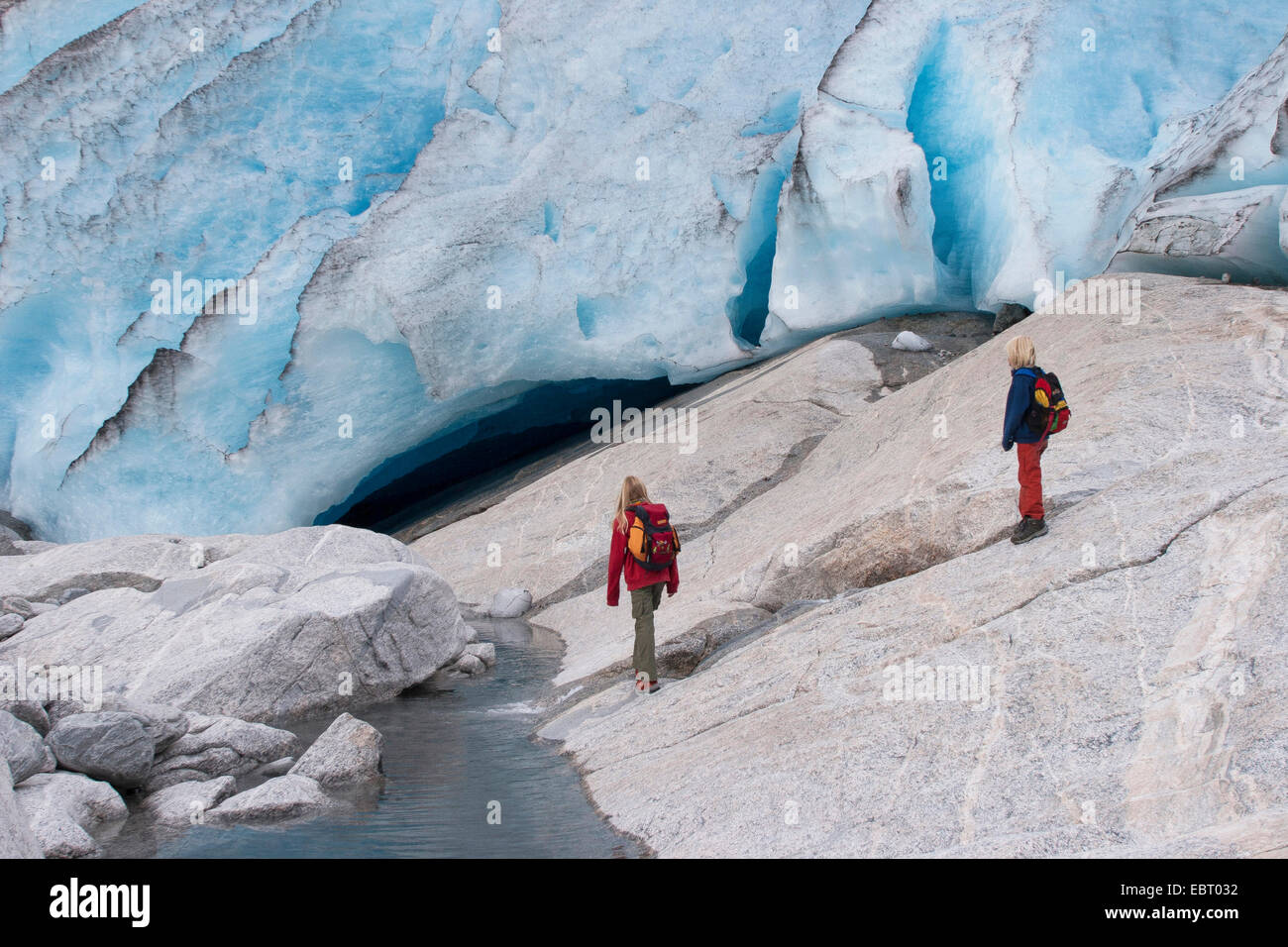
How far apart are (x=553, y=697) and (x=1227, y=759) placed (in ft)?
14.9

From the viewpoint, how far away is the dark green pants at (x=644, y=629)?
6.50 metres

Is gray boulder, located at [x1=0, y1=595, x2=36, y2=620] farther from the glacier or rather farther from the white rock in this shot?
the white rock

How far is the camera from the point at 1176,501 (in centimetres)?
568

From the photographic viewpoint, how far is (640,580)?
6570 mm

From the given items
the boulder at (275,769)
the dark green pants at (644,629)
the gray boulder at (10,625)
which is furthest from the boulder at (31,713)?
the dark green pants at (644,629)

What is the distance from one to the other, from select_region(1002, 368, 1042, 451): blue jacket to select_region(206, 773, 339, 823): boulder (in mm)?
4081

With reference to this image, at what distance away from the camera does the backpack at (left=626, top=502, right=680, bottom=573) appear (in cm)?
649

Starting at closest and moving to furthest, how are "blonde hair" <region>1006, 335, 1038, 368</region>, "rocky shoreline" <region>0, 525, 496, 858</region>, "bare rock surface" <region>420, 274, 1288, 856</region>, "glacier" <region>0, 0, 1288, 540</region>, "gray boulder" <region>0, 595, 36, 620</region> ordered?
1. "bare rock surface" <region>420, 274, 1288, 856</region>
2. "rocky shoreline" <region>0, 525, 496, 858</region>
3. "blonde hair" <region>1006, 335, 1038, 368</region>
4. "gray boulder" <region>0, 595, 36, 620</region>
5. "glacier" <region>0, 0, 1288, 540</region>

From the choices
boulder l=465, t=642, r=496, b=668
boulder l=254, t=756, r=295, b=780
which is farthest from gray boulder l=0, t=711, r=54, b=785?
boulder l=465, t=642, r=496, b=668

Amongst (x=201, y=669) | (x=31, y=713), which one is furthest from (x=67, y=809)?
(x=201, y=669)

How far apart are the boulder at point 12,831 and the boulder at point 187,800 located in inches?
54.1

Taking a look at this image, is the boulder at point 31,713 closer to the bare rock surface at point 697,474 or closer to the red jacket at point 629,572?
the red jacket at point 629,572
